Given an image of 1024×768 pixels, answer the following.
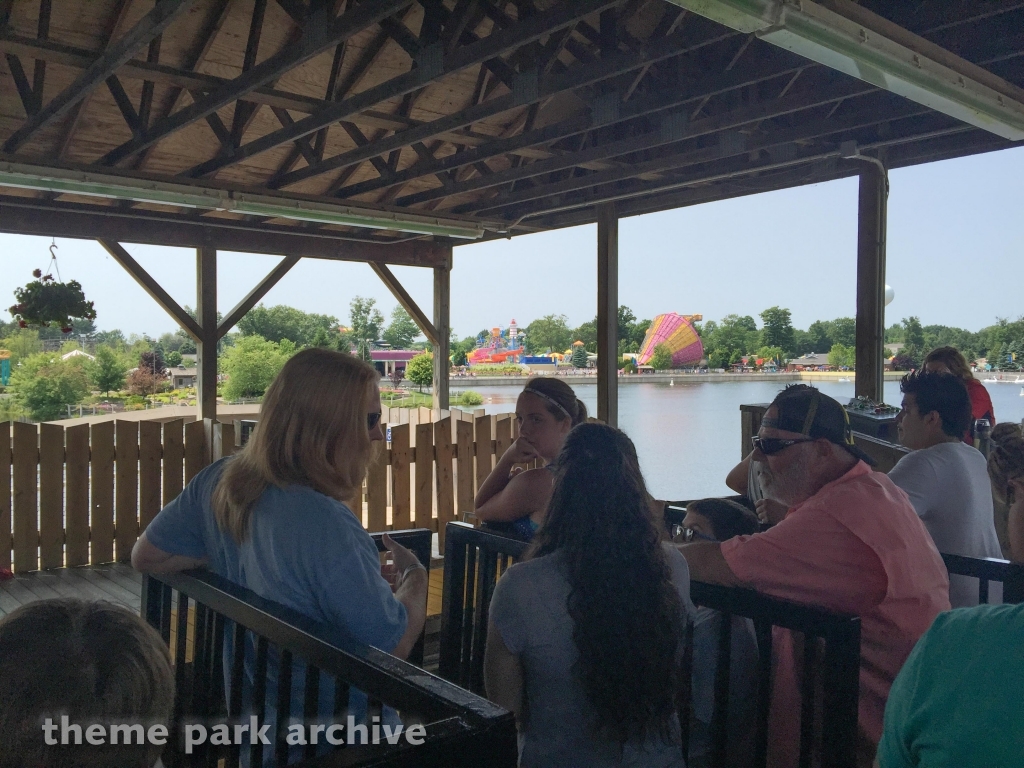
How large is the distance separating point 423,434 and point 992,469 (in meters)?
4.77

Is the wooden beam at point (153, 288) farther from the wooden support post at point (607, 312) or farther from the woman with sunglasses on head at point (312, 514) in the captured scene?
the woman with sunglasses on head at point (312, 514)

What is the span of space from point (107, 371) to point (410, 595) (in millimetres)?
7668

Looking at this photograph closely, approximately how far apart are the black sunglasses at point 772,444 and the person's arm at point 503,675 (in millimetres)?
924

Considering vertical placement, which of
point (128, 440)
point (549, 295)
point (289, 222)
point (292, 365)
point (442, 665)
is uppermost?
point (289, 222)

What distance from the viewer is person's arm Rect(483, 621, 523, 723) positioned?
162cm

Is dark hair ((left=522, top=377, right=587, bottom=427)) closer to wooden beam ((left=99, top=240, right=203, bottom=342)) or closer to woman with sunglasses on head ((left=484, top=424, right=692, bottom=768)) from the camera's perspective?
woman with sunglasses on head ((left=484, top=424, right=692, bottom=768))

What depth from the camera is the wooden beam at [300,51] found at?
3.43 metres

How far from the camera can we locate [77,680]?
91cm

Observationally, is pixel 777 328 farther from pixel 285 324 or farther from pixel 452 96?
pixel 285 324

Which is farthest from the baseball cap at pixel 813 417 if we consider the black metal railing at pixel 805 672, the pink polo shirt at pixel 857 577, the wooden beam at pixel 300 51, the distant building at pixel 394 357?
the distant building at pixel 394 357

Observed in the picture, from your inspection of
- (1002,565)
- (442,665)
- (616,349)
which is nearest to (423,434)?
(616,349)

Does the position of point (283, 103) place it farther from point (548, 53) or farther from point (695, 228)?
point (695, 228)

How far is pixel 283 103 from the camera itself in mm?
4832

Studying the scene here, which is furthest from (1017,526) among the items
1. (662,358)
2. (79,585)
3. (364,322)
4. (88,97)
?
(364,322)
